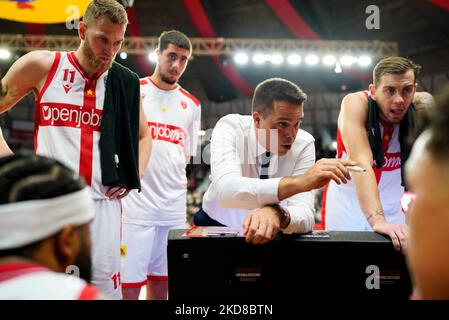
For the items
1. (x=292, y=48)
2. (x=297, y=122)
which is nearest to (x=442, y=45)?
(x=292, y=48)

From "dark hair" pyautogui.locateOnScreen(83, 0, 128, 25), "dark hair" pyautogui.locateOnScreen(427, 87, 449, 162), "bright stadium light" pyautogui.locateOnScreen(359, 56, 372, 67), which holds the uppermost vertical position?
"bright stadium light" pyautogui.locateOnScreen(359, 56, 372, 67)

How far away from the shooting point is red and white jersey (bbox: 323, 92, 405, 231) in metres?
2.53

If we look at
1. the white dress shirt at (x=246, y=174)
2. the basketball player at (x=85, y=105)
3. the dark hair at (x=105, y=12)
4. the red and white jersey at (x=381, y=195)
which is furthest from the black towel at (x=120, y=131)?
the red and white jersey at (x=381, y=195)

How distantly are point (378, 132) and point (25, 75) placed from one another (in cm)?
172

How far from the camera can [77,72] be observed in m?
2.23

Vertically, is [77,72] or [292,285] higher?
[77,72]

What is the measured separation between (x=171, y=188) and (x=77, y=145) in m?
1.15

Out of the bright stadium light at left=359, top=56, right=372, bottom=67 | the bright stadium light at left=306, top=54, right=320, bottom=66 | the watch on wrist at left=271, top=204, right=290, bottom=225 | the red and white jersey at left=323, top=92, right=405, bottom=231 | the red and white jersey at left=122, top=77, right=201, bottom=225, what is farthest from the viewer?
the bright stadium light at left=306, top=54, right=320, bottom=66

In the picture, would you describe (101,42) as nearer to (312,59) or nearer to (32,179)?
(32,179)

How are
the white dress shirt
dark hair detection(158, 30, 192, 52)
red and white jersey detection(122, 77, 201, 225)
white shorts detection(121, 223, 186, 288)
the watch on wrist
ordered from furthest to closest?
dark hair detection(158, 30, 192, 52), red and white jersey detection(122, 77, 201, 225), white shorts detection(121, 223, 186, 288), the white dress shirt, the watch on wrist

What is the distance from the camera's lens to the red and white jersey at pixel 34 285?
0.79 meters

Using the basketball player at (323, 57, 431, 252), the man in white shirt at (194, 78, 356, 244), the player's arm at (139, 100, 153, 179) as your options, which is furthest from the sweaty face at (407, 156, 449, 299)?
the player's arm at (139, 100, 153, 179)

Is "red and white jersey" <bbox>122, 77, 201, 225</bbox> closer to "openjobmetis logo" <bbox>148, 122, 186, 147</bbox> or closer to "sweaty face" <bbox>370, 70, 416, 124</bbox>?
"openjobmetis logo" <bbox>148, 122, 186, 147</bbox>

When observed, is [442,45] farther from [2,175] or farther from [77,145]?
[2,175]
